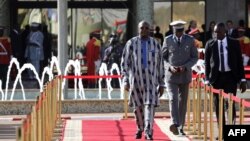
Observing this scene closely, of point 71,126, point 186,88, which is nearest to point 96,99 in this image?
point 71,126

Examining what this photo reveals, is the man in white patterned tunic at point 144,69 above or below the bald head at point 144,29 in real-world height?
below

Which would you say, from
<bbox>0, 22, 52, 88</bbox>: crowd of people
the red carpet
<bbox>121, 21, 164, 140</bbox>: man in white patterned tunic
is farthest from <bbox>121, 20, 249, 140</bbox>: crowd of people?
<bbox>0, 22, 52, 88</bbox>: crowd of people

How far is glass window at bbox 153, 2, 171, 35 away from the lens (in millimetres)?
34791

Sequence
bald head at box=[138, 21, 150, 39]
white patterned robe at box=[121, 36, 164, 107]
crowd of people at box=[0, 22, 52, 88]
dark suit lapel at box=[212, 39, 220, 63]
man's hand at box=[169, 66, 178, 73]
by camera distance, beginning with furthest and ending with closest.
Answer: crowd of people at box=[0, 22, 52, 88] → man's hand at box=[169, 66, 178, 73] → dark suit lapel at box=[212, 39, 220, 63] → white patterned robe at box=[121, 36, 164, 107] → bald head at box=[138, 21, 150, 39]

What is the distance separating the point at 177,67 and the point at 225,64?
0.90m

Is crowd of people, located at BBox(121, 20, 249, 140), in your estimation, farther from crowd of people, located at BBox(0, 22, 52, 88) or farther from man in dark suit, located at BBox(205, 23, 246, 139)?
crowd of people, located at BBox(0, 22, 52, 88)

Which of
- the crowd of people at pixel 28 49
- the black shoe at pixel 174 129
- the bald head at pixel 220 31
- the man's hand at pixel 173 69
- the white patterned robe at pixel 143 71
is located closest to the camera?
the white patterned robe at pixel 143 71

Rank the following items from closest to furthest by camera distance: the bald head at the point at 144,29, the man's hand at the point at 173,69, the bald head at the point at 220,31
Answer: the bald head at the point at 144,29 < the bald head at the point at 220,31 < the man's hand at the point at 173,69

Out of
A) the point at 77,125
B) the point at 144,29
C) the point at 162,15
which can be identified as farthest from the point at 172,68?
the point at 162,15

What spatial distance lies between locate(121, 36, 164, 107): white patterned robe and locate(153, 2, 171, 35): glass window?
65.1 feet

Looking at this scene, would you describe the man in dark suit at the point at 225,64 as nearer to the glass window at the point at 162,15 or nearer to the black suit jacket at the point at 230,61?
the black suit jacket at the point at 230,61

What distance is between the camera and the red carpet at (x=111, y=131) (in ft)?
52.9

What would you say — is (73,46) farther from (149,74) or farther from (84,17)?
(149,74)

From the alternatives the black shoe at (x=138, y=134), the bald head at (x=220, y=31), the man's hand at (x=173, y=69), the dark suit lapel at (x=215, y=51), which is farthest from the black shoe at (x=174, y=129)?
the bald head at (x=220, y=31)
